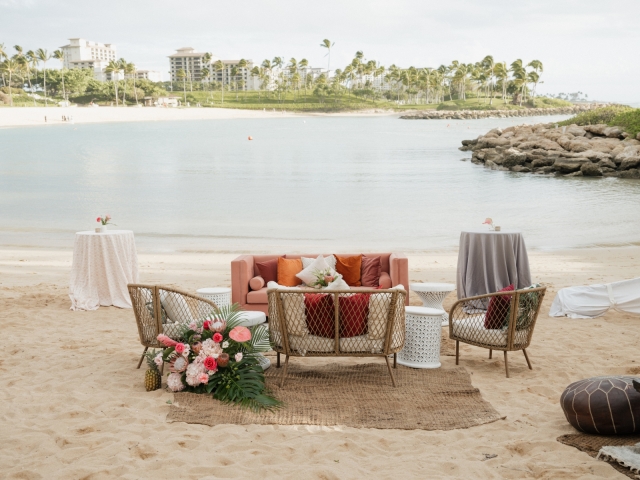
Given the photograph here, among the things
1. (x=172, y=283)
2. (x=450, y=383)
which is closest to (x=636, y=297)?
(x=450, y=383)

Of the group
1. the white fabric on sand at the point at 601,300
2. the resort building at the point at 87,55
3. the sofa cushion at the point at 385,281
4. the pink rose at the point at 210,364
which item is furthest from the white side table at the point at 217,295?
the resort building at the point at 87,55

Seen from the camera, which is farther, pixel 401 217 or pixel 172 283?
pixel 401 217

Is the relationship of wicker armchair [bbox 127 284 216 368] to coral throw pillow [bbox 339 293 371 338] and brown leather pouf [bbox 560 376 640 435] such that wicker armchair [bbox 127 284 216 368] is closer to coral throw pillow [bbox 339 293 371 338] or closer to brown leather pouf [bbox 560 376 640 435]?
coral throw pillow [bbox 339 293 371 338]

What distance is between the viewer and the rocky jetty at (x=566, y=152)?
2989cm

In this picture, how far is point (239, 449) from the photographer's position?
3938mm

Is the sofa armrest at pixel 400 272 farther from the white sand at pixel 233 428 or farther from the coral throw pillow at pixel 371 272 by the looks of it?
the white sand at pixel 233 428

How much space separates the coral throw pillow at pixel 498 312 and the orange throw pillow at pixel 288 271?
8.08 ft

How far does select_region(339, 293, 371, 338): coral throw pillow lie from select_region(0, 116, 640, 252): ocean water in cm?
856

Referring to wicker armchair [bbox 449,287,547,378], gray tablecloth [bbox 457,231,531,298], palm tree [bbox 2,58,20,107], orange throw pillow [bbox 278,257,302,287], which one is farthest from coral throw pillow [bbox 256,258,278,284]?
palm tree [bbox 2,58,20,107]

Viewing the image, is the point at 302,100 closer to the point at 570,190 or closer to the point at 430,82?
the point at 430,82

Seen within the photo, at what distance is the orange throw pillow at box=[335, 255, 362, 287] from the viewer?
24.5 feet

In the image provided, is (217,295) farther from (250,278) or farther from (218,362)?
(218,362)

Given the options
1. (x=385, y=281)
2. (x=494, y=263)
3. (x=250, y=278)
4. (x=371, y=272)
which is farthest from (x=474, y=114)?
(x=250, y=278)

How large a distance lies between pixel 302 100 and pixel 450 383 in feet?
420
